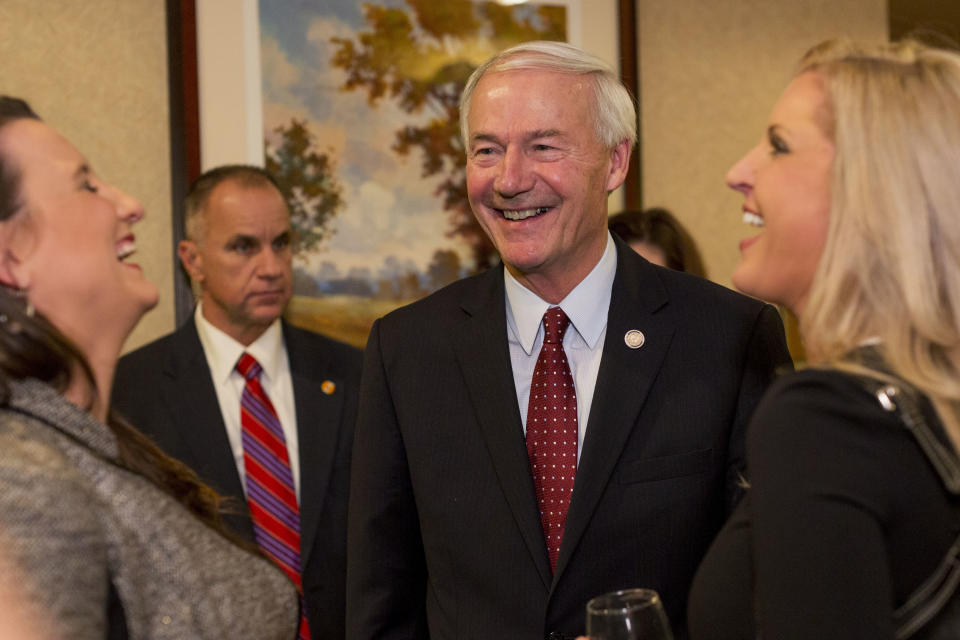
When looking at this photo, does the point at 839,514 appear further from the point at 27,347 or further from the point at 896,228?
the point at 27,347

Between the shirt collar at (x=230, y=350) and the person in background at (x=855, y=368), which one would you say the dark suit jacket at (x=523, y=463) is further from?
the shirt collar at (x=230, y=350)

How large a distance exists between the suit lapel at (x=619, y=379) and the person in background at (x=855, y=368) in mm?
591

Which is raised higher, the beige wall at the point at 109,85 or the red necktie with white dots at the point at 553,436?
the beige wall at the point at 109,85

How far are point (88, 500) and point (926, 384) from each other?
44.3 inches

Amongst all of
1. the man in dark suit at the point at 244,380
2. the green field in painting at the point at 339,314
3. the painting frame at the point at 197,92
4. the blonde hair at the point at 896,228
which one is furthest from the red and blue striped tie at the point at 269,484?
the blonde hair at the point at 896,228

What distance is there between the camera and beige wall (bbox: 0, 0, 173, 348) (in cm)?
330

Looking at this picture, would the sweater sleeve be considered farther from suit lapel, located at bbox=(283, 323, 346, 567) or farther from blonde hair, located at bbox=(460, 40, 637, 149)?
suit lapel, located at bbox=(283, 323, 346, 567)

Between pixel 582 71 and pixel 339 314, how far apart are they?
1587mm

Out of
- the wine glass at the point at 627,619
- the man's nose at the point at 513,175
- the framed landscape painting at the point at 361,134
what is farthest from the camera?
the framed landscape painting at the point at 361,134

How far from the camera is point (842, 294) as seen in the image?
139 centimetres

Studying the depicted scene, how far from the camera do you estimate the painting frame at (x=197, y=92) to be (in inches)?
135

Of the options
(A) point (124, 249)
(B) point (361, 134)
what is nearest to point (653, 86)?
(B) point (361, 134)

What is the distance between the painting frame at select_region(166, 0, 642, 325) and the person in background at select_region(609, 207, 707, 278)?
1369 millimetres

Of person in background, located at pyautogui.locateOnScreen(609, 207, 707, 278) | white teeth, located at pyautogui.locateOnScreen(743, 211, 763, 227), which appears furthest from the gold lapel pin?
person in background, located at pyautogui.locateOnScreen(609, 207, 707, 278)
